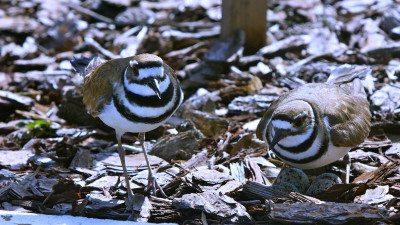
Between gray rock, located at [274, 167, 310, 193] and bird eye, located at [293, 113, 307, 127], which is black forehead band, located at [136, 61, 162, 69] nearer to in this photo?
bird eye, located at [293, 113, 307, 127]

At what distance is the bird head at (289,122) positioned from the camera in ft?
16.5

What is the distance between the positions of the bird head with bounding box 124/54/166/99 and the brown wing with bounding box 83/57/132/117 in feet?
0.48

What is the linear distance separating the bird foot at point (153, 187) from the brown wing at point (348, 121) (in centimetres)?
119

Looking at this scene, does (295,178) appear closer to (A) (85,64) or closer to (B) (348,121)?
(B) (348,121)

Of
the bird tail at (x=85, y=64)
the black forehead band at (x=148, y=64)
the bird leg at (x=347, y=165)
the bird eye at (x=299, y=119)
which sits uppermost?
the black forehead band at (x=148, y=64)

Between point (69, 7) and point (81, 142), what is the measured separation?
315 cm

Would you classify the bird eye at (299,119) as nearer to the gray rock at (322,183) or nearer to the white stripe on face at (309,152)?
the white stripe on face at (309,152)

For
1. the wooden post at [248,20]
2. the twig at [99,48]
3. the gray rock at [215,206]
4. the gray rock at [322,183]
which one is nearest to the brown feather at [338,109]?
the gray rock at [322,183]

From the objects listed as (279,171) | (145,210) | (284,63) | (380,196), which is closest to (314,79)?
(284,63)

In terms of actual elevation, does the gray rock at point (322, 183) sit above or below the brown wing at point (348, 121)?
below

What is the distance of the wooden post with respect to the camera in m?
7.44

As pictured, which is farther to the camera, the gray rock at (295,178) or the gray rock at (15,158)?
the gray rock at (15,158)

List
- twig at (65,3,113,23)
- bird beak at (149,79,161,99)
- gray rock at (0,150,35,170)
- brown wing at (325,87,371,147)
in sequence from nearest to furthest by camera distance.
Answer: bird beak at (149,79,161,99) → brown wing at (325,87,371,147) → gray rock at (0,150,35,170) → twig at (65,3,113,23)

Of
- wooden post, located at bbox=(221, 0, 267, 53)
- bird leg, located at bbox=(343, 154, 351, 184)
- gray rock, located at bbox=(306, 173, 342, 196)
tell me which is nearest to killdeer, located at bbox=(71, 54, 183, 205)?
gray rock, located at bbox=(306, 173, 342, 196)
